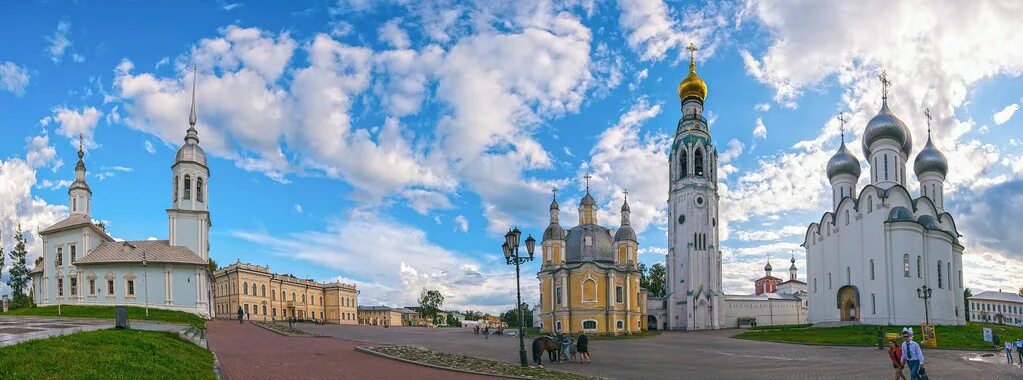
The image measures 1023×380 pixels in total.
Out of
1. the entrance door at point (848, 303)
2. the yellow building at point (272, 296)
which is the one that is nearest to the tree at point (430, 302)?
the yellow building at point (272, 296)

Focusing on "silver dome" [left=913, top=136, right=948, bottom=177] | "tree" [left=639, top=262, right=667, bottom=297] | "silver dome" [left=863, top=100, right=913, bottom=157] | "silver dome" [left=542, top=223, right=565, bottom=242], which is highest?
"silver dome" [left=863, top=100, right=913, bottom=157]

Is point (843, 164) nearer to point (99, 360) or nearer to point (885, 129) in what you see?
point (885, 129)

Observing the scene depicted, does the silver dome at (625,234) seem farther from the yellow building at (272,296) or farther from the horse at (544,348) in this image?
the horse at (544,348)

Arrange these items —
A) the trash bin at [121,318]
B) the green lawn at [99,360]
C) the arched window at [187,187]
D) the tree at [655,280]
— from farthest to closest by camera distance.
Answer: the tree at [655,280] < the arched window at [187,187] < the trash bin at [121,318] < the green lawn at [99,360]

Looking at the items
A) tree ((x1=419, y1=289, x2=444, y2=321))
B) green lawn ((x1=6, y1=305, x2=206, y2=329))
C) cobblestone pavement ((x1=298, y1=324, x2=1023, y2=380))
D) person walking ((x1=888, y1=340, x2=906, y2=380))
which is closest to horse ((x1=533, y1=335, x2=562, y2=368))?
cobblestone pavement ((x1=298, y1=324, x2=1023, y2=380))

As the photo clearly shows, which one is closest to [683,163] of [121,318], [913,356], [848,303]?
[848,303]

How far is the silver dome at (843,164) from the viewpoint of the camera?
6044 cm

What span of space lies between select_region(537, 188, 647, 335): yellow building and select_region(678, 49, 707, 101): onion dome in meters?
21.7

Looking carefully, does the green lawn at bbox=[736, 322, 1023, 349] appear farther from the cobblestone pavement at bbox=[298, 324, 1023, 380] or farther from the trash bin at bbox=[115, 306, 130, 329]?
the trash bin at bbox=[115, 306, 130, 329]

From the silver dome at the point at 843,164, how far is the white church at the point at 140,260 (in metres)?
53.9

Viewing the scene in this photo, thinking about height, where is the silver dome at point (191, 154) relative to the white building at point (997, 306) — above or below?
above

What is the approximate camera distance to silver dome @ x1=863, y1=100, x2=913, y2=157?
54.4 m

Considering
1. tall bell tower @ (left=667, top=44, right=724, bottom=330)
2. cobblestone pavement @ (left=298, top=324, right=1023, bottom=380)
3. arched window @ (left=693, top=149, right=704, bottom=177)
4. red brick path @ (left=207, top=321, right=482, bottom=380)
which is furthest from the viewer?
arched window @ (left=693, top=149, right=704, bottom=177)

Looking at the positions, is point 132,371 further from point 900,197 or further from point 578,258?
point 900,197
